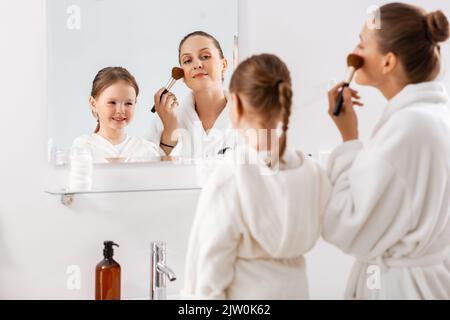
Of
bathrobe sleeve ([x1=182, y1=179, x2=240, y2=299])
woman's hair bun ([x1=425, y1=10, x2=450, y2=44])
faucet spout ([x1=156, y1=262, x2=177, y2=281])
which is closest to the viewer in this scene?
bathrobe sleeve ([x1=182, y1=179, x2=240, y2=299])

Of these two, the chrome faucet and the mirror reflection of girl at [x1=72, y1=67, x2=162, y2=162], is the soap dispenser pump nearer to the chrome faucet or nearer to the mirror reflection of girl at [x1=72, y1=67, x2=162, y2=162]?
the chrome faucet

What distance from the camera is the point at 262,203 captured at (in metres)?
0.91

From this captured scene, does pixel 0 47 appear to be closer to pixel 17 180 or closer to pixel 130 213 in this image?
pixel 17 180

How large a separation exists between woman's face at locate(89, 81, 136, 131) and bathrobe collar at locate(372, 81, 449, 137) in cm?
60

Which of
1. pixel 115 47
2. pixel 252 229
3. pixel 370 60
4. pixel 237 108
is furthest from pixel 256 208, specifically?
pixel 115 47

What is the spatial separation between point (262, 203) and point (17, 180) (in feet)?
2.14

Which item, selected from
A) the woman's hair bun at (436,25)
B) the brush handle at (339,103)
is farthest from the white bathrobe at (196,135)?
the woman's hair bun at (436,25)

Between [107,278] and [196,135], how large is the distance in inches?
15.9

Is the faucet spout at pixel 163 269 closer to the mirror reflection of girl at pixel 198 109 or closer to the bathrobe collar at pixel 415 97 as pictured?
the mirror reflection of girl at pixel 198 109

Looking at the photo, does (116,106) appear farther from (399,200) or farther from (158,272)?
(399,200)

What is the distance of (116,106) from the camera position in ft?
4.33

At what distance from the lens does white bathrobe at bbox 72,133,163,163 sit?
51.5 inches

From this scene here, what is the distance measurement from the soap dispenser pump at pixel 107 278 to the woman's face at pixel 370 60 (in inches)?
26.8

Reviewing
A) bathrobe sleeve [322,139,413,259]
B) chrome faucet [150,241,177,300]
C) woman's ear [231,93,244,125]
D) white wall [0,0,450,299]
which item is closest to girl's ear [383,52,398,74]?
bathrobe sleeve [322,139,413,259]
